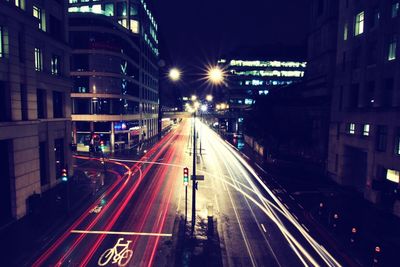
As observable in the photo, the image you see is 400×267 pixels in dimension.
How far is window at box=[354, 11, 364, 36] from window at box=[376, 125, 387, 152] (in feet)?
38.2

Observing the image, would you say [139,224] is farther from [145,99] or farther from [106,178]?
[145,99]

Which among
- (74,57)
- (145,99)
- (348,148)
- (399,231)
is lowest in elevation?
(399,231)

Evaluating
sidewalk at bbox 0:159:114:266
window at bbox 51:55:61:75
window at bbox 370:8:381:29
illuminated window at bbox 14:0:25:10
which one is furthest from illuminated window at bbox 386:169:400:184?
window at bbox 51:55:61:75

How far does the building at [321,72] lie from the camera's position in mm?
40625

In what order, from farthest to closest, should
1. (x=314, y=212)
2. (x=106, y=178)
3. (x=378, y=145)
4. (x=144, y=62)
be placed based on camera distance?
(x=144, y=62) → (x=106, y=178) → (x=378, y=145) → (x=314, y=212)

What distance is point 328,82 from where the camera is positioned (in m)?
42.7

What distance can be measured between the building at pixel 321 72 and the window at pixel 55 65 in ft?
116

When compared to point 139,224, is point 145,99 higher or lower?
higher

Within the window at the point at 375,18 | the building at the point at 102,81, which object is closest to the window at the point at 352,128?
the window at the point at 375,18

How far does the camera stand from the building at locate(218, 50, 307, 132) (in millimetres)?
112631

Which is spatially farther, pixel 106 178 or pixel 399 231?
pixel 106 178

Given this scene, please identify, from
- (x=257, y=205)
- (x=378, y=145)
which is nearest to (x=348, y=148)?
(x=378, y=145)

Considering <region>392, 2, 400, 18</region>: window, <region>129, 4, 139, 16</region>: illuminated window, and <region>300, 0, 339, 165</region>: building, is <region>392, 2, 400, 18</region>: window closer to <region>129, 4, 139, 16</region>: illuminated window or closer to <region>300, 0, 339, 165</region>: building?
<region>300, 0, 339, 165</region>: building

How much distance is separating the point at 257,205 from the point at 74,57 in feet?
135
